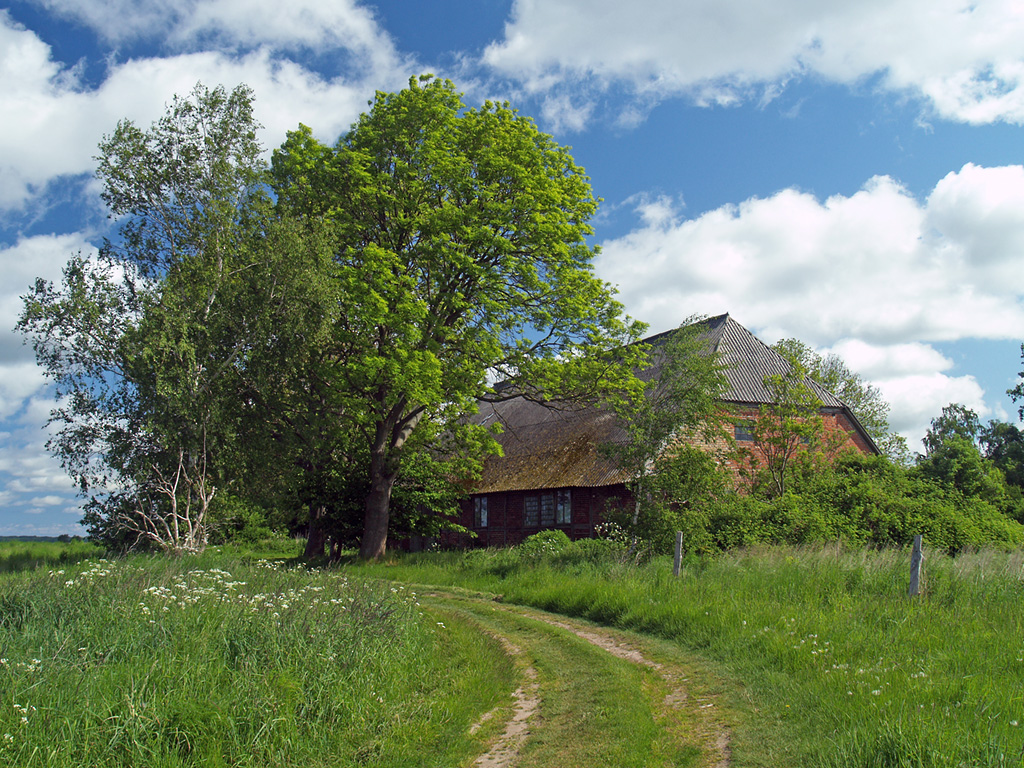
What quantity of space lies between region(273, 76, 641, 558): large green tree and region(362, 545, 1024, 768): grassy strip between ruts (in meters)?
8.89

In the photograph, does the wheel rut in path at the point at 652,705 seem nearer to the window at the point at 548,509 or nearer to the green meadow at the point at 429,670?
the green meadow at the point at 429,670

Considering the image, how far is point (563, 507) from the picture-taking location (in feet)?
97.5

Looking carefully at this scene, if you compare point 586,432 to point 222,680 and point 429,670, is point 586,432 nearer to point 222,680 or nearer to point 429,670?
point 429,670

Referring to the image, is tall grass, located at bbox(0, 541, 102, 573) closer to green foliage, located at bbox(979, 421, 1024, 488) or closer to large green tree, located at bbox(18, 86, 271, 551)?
large green tree, located at bbox(18, 86, 271, 551)

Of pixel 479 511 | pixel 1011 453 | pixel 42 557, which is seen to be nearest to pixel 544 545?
pixel 42 557

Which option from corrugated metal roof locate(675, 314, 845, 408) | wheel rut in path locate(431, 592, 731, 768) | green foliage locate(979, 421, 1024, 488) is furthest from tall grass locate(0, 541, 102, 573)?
green foliage locate(979, 421, 1024, 488)

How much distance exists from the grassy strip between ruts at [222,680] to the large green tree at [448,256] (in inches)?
533

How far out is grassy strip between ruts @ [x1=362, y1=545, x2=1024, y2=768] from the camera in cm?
557

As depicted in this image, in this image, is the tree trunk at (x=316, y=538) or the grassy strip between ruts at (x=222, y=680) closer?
the grassy strip between ruts at (x=222, y=680)

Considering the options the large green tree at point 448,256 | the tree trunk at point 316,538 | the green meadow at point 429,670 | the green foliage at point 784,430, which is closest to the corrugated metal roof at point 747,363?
the green foliage at point 784,430

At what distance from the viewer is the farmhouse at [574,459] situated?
28516 mm

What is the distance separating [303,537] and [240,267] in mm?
32500

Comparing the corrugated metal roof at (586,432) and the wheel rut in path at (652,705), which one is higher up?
the corrugated metal roof at (586,432)

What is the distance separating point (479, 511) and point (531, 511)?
158 inches
